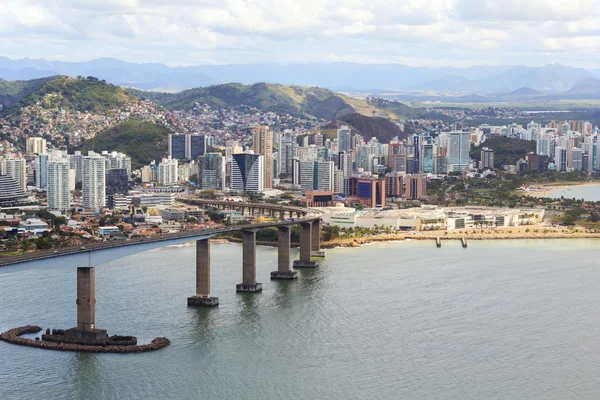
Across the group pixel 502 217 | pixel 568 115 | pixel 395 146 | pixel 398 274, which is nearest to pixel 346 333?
pixel 398 274

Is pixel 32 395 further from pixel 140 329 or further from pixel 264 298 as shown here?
pixel 264 298

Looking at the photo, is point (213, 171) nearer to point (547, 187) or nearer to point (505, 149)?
point (547, 187)

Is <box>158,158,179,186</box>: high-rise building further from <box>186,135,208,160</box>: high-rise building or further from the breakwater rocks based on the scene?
the breakwater rocks

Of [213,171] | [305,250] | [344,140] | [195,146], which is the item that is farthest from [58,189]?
[344,140]

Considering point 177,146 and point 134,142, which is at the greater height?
point 134,142

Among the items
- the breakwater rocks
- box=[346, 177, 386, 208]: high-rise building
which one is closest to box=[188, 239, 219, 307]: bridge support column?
the breakwater rocks

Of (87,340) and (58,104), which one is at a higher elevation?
(58,104)

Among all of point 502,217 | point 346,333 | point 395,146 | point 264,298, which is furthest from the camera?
point 395,146
